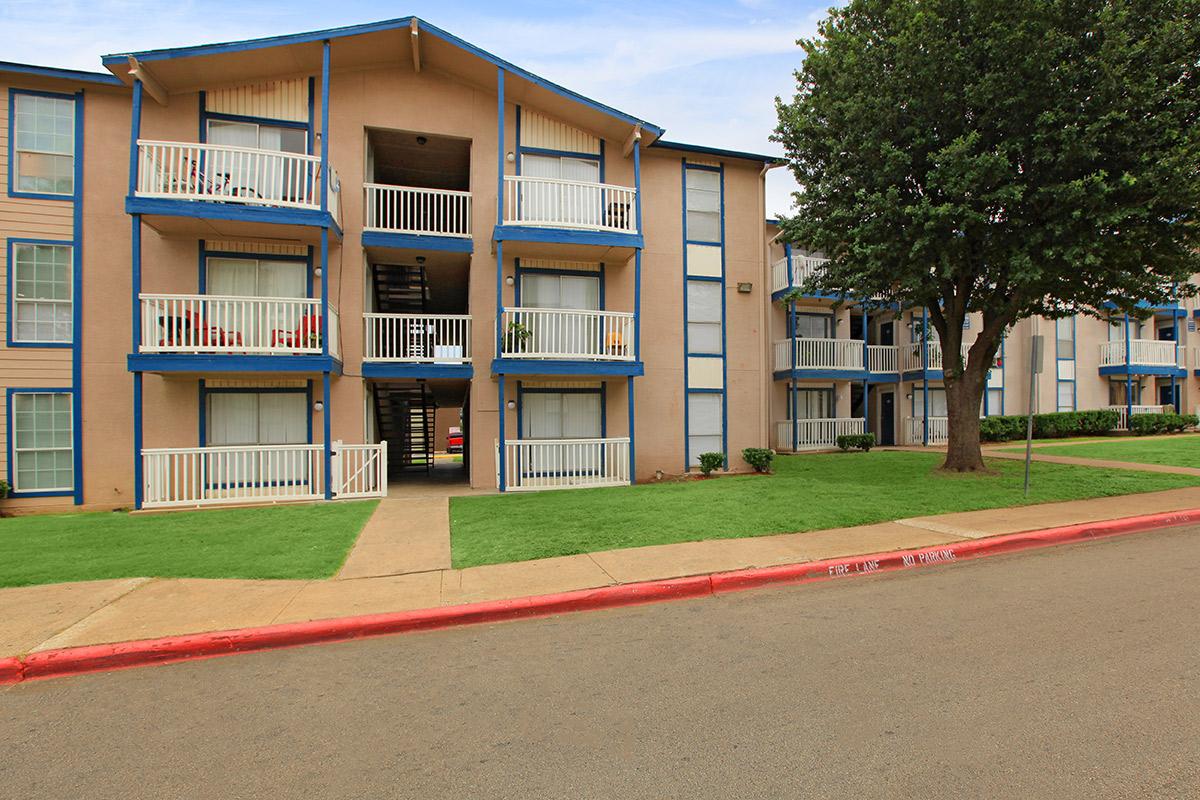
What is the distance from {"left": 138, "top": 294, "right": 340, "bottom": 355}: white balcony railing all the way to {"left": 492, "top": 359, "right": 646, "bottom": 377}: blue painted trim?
3479 millimetres

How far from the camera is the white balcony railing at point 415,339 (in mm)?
12609

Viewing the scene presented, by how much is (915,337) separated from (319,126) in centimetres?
2172

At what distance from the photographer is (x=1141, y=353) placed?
86.3ft

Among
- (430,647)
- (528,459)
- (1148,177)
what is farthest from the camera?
(528,459)

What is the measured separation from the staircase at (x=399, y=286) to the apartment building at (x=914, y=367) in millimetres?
9858

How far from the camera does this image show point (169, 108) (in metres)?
12.1

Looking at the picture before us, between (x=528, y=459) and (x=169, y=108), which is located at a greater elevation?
(x=169, y=108)

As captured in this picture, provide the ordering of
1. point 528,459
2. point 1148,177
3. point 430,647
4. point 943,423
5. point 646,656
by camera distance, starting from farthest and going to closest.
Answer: point 943,423, point 528,459, point 1148,177, point 430,647, point 646,656

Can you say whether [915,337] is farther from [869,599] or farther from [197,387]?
[197,387]

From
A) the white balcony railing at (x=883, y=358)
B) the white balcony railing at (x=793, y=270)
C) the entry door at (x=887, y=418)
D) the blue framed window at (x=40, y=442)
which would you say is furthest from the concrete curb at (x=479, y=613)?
the entry door at (x=887, y=418)

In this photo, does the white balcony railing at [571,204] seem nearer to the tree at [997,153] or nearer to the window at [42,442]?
the tree at [997,153]

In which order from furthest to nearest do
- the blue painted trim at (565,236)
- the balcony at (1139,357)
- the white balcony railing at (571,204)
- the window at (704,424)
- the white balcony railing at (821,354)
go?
the balcony at (1139,357), the white balcony railing at (821,354), the window at (704,424), the white balcony railing at (571,204), the blue painted trim at (565,236)

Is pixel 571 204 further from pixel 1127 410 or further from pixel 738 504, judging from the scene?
pixel 1127 410

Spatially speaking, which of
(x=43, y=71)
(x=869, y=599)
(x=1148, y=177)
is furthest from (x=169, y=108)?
(x=1148, y=177)
